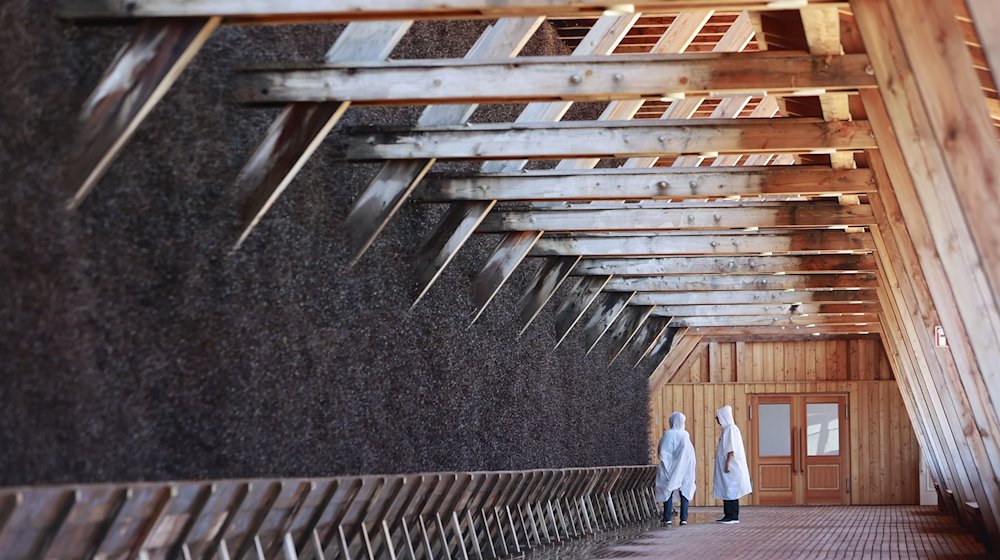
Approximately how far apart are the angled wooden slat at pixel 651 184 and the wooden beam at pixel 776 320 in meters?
9.27

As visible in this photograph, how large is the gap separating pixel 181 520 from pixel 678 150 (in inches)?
155

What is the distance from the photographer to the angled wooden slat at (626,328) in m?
17.0

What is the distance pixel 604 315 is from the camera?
15.5m

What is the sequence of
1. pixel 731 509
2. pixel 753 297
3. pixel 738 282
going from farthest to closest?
pixel 753 297, pixel 731 509, pixel 738 282

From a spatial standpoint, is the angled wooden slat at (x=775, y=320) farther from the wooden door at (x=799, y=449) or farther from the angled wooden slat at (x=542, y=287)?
the angled wooden slat at (x=542, y=287)

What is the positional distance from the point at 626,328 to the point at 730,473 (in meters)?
2.34

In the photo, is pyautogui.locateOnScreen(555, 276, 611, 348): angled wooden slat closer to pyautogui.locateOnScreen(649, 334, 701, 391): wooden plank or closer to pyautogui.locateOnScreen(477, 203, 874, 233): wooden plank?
pyautogui.locateOnScreen(477, 203, 874, 233): wooden plank

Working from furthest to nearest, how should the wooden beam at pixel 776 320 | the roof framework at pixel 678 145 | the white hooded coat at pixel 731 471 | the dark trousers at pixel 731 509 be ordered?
the wooden beam at pixel 776 320 < the dark trousers at pixel 731 509 < the white hooded coat at pixel 731 471 < the roof framework at pixel 678 145

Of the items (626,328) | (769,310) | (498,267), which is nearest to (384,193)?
(498,267)

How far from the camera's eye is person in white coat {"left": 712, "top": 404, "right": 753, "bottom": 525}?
15.8 metres

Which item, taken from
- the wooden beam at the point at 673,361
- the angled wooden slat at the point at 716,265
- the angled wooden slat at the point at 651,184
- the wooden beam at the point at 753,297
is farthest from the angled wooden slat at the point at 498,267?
the wooden beam at the point at 673,361

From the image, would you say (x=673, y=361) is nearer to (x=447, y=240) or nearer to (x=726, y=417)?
(x=726, y=417)

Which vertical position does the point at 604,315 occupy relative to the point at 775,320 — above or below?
below

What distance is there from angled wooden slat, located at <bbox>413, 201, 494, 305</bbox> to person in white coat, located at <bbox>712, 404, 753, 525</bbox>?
7.36 m
